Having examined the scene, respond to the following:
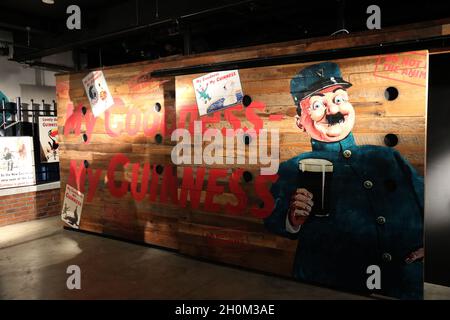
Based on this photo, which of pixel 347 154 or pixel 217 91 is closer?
pixel 347 154

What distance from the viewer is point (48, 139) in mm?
7098

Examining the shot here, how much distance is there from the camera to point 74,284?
3.88m

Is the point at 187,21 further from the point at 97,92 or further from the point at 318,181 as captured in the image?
the point at 318,181

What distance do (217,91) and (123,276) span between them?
93.6 inches

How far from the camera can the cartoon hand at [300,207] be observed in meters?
3.75

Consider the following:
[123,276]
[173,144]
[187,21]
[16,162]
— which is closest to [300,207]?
[173,144]

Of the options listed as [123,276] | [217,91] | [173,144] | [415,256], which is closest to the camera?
[415,256]

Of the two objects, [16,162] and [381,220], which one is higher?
[16,162]

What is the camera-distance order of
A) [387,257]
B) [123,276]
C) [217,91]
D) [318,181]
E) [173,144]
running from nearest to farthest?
[387,257], [318,181], [123,276], [217,91], [173,144]

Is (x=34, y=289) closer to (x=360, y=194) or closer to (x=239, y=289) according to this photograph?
(x=239, y=289)

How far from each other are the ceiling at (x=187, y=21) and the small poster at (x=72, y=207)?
2.17 m

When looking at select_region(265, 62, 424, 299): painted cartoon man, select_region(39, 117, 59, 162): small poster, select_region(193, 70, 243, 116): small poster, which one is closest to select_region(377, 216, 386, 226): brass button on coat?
select_region(265, 62, 424, 299): painted cartoon man

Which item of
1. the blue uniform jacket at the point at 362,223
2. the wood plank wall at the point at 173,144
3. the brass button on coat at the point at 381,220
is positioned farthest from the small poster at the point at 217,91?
the brass button on coat at the point at 381,220

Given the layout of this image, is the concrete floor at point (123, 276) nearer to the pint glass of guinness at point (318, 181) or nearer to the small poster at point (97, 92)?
the pint glass of guinness at point (318, 181)
